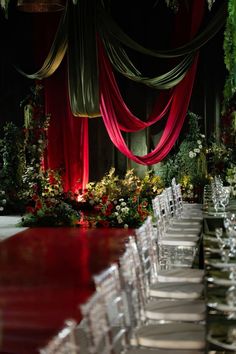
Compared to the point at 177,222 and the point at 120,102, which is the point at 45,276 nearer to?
the point at 177,222

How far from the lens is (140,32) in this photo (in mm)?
12133

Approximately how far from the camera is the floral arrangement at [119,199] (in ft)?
32.5

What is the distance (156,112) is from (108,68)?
4.17 feet

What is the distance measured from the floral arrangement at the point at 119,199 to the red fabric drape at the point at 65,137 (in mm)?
375

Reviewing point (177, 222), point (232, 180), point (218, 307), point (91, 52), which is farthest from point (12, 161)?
point (218, 307)

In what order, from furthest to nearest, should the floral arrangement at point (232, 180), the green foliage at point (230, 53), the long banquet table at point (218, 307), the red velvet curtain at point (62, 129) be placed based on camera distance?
the red velvet curtain at point (62, 129) < the floral arrangement at point (232, 180) < the green foliage at point (230, 53) < the long banquet table at point (218, 307)

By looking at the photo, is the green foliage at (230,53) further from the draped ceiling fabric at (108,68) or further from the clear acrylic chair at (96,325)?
the clear acrylic chair at (96,325)

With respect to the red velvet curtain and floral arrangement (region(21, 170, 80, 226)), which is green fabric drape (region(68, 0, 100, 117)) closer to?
the red velvet curtain

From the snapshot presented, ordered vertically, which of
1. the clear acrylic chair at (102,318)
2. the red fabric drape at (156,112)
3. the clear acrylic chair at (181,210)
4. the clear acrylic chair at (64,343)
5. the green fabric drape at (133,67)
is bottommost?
the clear acrylic chair at (181,210)

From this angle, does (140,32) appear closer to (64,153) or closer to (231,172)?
(64,153)

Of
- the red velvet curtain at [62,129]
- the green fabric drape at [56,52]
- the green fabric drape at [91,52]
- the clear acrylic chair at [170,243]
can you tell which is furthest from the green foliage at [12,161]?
the clear acrylic chair at [170,243]

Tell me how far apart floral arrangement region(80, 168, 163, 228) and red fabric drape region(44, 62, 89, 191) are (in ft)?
1.23

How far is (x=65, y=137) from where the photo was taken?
1195cm

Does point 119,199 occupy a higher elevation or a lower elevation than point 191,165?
lower
